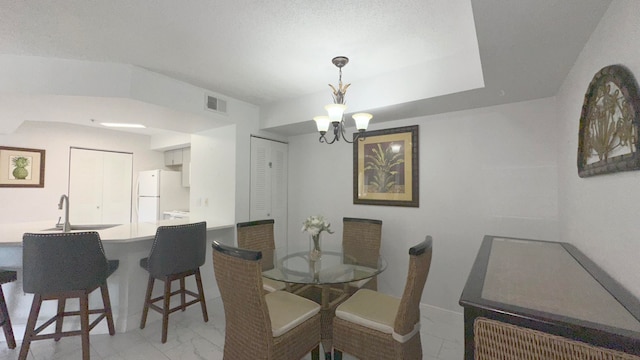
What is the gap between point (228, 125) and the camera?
10.6 feet

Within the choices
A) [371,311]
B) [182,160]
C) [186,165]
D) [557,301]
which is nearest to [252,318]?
[371,311]

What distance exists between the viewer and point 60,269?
1823 millimetres

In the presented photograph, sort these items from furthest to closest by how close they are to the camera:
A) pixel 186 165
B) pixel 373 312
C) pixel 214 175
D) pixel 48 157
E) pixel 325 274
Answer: pixel 186 165 → pixel 48 157 → pixel 214 175 → pixel 325 274 → pixel 373 312

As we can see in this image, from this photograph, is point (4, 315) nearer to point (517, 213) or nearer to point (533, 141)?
point (517, 213)

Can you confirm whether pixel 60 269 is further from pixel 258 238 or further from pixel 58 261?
pixel 258 238

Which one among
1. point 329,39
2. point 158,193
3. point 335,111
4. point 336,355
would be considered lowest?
point 336,355

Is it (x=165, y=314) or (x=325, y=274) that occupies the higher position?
(x=325, y=274)

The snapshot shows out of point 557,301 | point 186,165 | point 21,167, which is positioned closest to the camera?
point 557,301

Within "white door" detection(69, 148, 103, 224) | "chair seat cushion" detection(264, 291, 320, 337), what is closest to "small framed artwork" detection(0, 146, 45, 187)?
"white door" detection(69, 148, 103, 224)

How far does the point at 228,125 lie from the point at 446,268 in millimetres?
3001

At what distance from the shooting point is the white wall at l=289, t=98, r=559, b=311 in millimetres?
2197

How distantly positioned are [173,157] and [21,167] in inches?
82.1

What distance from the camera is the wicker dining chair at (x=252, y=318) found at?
4.64ft

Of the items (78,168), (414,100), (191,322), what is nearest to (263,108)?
(414,100)
